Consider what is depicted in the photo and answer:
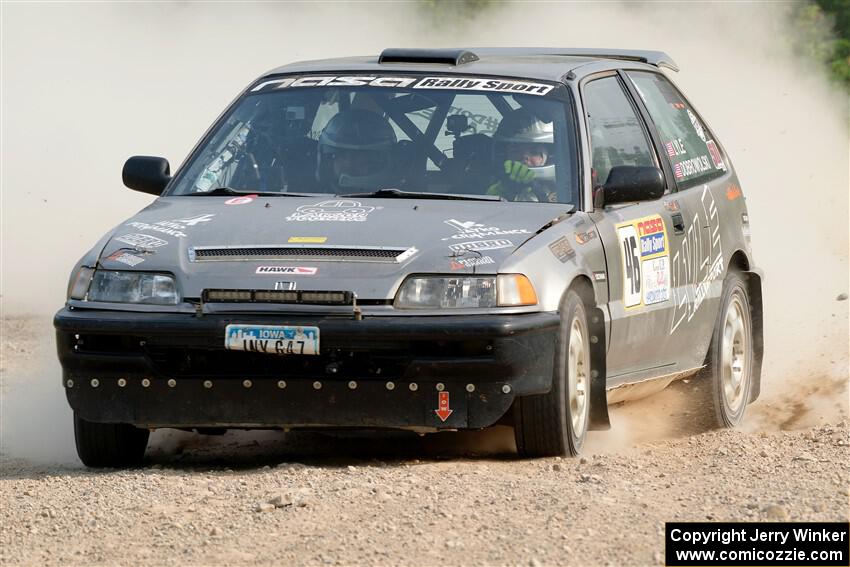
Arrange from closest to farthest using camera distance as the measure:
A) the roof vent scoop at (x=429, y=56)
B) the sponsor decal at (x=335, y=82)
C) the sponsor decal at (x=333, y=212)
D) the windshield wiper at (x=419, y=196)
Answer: the sponsor decal at (x=333, y=212)
the windshield wiper at (x=419, y=196)
the sponsor decal at (x=335, y=82)
the roof vent scoop at (x=429, y=56)

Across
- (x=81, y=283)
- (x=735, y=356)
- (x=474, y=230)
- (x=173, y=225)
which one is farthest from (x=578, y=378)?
(x=735, y=356)

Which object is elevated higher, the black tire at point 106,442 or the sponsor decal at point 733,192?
the sponsor decal at point 733,192

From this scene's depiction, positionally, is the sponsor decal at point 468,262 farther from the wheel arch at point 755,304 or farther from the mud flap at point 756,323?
the mud flap at point 756,323

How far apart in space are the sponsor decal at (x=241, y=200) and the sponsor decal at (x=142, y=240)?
0.50 m

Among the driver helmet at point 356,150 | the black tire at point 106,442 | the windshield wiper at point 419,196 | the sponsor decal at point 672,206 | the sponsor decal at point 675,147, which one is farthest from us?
the sponsor decal at point 675,147

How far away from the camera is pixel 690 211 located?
8.77 meters

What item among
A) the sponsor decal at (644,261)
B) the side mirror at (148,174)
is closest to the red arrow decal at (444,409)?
the sponsor decal at (644,261)

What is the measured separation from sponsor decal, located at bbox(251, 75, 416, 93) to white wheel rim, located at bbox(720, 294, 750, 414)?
215cm

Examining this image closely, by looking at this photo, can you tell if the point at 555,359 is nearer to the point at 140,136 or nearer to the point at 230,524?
the point at 230,524

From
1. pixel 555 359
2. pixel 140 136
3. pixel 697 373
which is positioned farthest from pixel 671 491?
pixel 140 136

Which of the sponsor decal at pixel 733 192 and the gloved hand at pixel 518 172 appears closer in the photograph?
the gloved hand at pixel 518 172

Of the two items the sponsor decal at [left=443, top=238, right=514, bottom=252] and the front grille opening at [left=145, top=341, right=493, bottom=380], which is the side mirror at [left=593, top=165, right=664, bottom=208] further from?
the front grille opening at [left=145, top=341, right=493, bottom=380]

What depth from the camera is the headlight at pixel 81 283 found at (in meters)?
7.14

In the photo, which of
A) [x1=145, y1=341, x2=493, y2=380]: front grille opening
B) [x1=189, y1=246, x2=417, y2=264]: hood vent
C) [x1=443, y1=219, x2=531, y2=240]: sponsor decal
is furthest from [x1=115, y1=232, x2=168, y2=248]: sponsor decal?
[x1=443, y1=219, x2=531, y2=240]: sponsor decal
